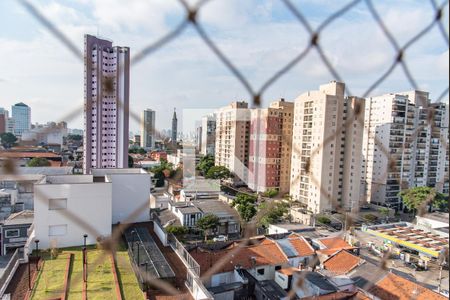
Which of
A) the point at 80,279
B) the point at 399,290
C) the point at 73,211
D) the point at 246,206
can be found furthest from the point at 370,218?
the point at 80,279

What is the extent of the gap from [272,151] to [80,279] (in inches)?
313

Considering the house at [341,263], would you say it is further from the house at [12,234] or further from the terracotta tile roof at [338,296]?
the house at [12,234]

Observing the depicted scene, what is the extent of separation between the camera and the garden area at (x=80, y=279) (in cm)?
192

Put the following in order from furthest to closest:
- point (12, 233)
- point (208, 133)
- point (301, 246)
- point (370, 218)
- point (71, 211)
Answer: point (370, 218) < point (12, 233) < point (301, 246) < point (71, 211) < point (208, 133)

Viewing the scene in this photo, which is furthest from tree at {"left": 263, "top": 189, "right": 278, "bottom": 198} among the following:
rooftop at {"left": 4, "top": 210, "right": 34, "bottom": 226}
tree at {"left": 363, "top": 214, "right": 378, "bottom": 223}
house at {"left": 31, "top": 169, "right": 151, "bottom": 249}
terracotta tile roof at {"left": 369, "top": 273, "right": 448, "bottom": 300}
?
house at {"left": 31, "top": 169, "right": 151, "bottom": 249}

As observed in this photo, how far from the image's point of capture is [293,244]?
525 centimetres

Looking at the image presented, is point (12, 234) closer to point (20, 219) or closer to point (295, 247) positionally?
point (20, 219)

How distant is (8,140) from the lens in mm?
485

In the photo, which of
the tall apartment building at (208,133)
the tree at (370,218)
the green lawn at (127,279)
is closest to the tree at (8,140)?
the tall apartment building at (208,133)

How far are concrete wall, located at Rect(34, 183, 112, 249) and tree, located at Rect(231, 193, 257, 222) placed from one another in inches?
202

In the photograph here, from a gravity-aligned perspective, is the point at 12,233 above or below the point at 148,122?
below

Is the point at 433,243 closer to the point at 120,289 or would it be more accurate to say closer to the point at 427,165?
the point at 427,165

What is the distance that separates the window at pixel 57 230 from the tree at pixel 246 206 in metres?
5.28

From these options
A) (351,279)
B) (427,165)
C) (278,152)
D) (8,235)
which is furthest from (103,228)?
(427,165)
